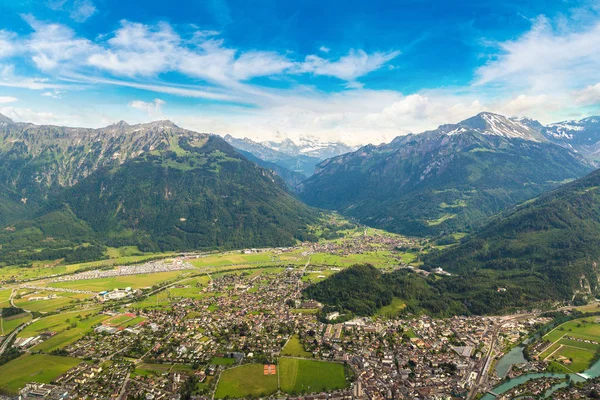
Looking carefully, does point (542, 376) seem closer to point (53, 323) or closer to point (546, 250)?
point (546, 250)

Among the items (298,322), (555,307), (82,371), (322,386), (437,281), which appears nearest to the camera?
(322,386)

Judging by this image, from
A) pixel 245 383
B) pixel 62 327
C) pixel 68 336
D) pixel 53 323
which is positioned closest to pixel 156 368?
pixel 245 383

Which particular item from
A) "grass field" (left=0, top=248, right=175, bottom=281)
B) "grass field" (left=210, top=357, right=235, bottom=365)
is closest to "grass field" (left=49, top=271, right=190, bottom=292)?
"grass field" (left=0, top=248, right=175, bottom=281)

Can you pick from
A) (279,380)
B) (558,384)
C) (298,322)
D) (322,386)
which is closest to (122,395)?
(279,380)

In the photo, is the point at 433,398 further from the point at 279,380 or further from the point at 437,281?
the point at 437,281

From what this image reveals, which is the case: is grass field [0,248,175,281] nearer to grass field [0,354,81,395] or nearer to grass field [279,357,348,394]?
grass field [0,354,81,395]

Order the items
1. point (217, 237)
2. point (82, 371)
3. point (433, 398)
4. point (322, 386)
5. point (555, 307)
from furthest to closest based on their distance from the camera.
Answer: point (217, 237)
point (555, 307)
point (82, 371)
point (322, 386)
point (433, 398)
